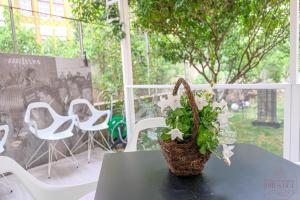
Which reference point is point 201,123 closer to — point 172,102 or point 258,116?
point 172,102

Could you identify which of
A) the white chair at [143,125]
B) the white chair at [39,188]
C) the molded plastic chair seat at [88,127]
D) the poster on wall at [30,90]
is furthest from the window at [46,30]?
the white chair at [39,188]

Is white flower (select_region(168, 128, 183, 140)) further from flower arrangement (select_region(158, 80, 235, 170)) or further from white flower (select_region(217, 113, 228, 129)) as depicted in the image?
white flower (select_region(217, 113, 228, 129))

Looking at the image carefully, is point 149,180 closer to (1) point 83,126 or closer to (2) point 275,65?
(1) point 83,126

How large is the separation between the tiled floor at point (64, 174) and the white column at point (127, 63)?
757mm

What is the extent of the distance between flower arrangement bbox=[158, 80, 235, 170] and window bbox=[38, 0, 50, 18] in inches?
119

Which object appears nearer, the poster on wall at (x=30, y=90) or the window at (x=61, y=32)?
the poster on wall at (x=30, y=90)

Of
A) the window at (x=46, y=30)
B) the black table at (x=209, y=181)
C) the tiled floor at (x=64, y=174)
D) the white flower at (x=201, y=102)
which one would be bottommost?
the tiled floor at (x=64, y=174)

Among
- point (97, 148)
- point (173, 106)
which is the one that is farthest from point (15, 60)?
point (173, 106)

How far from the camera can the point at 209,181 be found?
1.02m

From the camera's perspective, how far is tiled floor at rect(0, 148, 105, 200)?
262cm

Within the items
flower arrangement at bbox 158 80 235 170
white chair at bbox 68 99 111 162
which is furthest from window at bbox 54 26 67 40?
flower arrangement at bbox 158 80 235 170

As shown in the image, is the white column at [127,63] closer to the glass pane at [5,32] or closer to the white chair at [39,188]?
the glass pane at [5,32]

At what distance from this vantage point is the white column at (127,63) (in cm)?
375

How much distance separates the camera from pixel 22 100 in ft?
10.6
